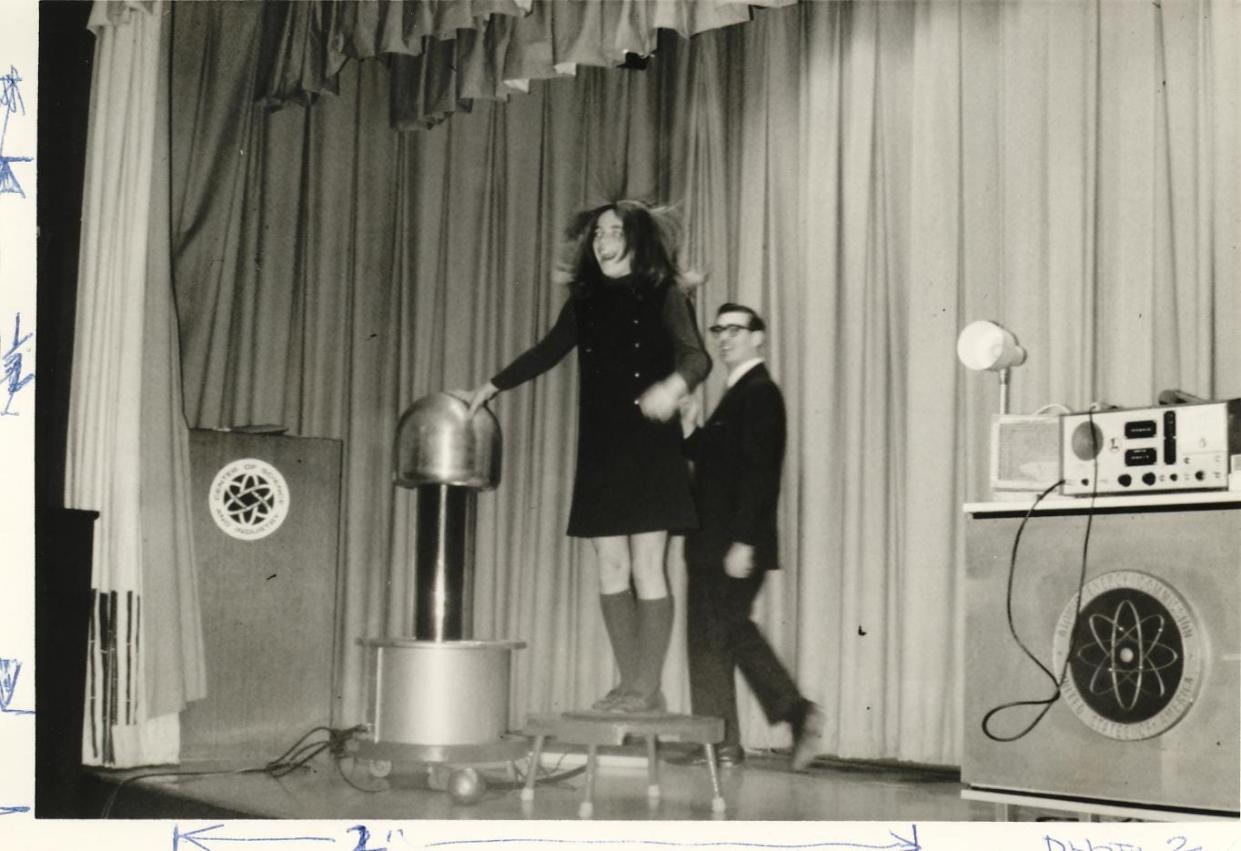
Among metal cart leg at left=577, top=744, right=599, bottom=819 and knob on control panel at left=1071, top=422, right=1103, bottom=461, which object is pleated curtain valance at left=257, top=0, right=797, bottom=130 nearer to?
knob on control panel at left=1071, top=422, right=1103, bottom=461

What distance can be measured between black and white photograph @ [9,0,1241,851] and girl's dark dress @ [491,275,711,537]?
0.01 m

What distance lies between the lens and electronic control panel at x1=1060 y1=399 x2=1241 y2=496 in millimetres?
2109

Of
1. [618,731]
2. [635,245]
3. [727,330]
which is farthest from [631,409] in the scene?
[618,731]

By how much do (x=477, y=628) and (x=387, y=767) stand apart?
683 mm

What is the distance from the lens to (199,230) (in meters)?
3.55

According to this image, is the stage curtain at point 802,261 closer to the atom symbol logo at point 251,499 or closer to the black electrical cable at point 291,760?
the black electrical cable at point 291,760

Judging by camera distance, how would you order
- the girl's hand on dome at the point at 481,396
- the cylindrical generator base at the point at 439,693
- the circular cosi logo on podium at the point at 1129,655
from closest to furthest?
the circular cosi logo on podium at the point at 1129,655 → the cylindrical generator base at the point at 439,693 → the girl's hand on dome at the point at 481,396

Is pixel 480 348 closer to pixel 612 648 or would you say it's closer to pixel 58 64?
pixel 612 648

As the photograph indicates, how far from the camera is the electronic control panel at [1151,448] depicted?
6.92 ft
